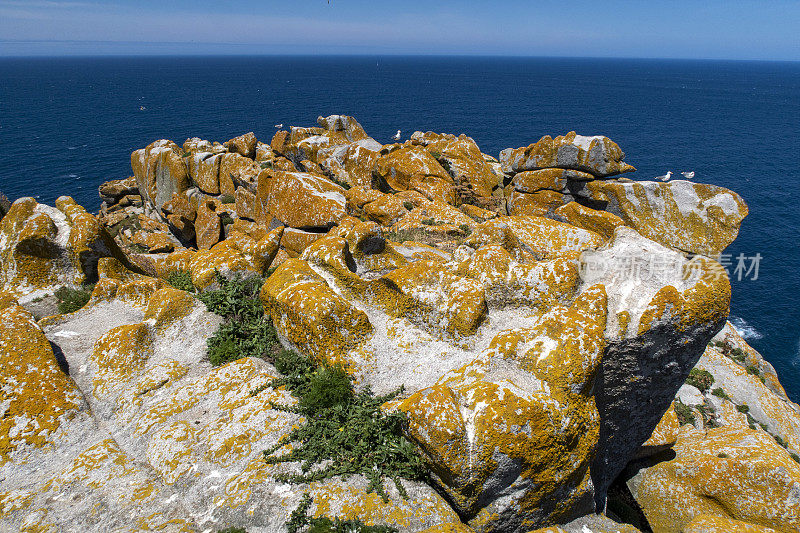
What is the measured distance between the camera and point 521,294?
40.3 ft

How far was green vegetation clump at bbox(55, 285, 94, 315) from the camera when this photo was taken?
14.8 metres

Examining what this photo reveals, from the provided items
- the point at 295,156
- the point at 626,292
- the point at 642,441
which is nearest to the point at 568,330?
the point at 626,292

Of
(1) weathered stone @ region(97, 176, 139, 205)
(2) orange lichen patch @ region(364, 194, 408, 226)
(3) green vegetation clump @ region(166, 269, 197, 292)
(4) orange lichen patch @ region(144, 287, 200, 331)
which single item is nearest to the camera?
(4) orange lichen patch @ region(144, 287, 200, 331)

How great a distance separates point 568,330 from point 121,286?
596 inches

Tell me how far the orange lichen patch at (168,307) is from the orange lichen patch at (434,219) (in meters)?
14.1

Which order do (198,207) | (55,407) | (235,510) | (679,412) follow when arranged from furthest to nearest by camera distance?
1. (198,207)
2. (679,412)
3. (55,407)
4. (235,510)

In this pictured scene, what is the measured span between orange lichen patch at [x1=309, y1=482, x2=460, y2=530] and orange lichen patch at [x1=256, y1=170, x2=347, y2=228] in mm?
18375

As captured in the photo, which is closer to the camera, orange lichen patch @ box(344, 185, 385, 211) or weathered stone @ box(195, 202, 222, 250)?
orange lichen patch @ box(344, 185, 385, 211)

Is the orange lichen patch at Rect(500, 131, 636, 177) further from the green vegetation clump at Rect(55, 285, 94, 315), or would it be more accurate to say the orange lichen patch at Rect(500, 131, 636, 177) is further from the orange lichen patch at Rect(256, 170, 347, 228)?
the green vegetation clump at Rect(55, 285, 94, 315)

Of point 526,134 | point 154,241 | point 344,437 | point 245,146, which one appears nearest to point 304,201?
point 154,241

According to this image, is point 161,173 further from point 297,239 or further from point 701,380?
point 701,380

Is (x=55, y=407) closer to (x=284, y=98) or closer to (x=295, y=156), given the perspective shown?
(x=295, y=156)

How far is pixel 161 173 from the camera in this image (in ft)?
142

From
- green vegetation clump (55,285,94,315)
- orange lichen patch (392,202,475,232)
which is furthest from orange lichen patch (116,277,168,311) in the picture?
orange lichen patch (392,202,475,232)
